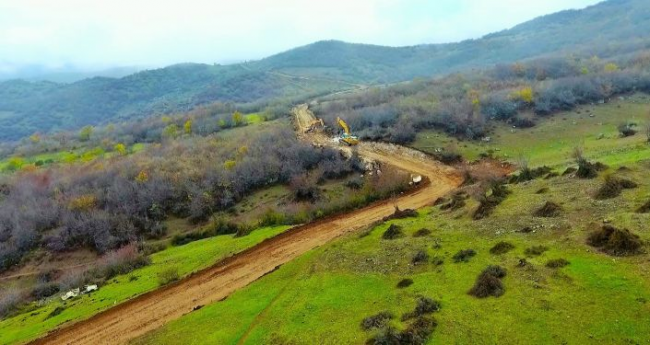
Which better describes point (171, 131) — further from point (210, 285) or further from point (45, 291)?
point (210, 285)

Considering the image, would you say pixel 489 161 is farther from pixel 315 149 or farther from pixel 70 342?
pixel 70 342

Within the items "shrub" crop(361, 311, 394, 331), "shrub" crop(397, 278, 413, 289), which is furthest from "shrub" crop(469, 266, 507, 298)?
"shrub" crop(361, 311, 394, 331)

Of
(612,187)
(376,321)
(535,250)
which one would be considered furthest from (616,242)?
(376,321)

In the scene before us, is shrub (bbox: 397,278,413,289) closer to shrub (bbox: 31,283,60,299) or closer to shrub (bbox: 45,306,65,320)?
shrub (bbox: 45,306,65,320)

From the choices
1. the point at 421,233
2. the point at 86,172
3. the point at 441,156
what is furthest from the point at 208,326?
the point at 86,172

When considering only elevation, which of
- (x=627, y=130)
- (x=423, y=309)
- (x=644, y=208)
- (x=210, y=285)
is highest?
(x=644, y=208)

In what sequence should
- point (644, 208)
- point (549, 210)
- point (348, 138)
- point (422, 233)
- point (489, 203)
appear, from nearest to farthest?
point (644, 208)
point (549, 210)
point (422, 233)
point (489, 203)
point (348, 138)

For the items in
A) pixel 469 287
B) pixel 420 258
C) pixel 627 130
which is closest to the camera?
pixel 469 287
